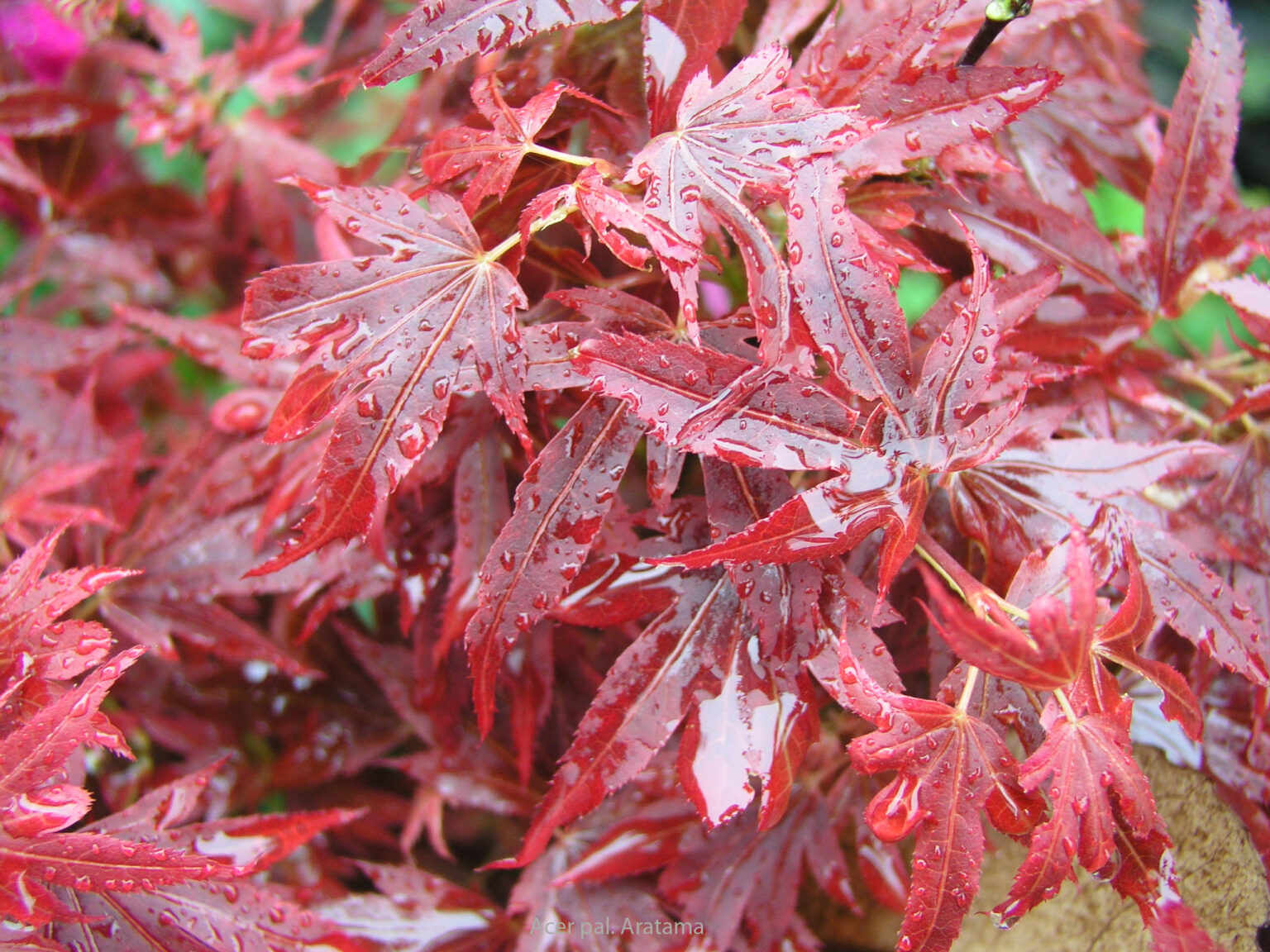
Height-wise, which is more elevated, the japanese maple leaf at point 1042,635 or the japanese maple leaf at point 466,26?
the japanese maple leaf at point 466,26

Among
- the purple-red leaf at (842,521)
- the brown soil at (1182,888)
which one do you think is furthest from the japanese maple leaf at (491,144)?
the brown soil at (1182,888)

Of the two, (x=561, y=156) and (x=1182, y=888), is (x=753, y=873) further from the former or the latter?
(x=561, y=156)

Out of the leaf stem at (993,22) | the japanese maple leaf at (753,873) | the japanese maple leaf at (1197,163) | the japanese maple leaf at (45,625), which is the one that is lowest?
the japanese maple leaf at (753,873)

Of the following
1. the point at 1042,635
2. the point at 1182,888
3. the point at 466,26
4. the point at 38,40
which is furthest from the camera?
the point at 38,40

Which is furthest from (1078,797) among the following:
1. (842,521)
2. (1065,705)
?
(842,521)

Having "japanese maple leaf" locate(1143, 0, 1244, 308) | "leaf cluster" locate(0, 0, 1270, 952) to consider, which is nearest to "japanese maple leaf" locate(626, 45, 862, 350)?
"leaf cluster" locate(0, 0, 1270, 952)

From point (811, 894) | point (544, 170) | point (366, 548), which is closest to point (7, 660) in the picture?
point (366, 548)

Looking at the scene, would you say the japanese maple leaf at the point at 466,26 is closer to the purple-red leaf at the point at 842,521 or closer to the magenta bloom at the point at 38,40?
the purple-red leaf at the point at 842,521
